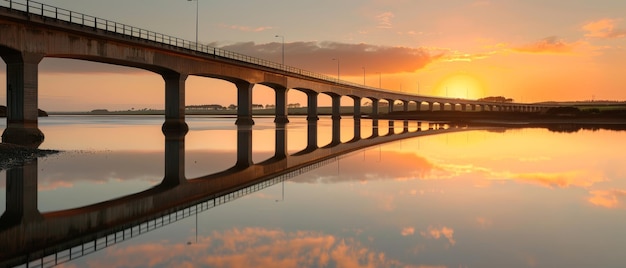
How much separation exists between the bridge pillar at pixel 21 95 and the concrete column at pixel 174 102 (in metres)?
21.7

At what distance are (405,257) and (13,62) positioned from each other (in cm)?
3803

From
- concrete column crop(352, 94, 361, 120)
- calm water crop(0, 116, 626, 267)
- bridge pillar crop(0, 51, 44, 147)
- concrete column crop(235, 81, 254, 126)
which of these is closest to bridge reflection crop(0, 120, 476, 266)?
calm water crop(0, 116, 626, 267)

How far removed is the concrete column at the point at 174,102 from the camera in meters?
58.8

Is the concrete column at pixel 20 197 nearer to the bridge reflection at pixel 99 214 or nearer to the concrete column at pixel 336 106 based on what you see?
the bridge reflection at pixel 99 214

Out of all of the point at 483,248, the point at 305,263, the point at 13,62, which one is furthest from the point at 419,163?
the point at 13,62

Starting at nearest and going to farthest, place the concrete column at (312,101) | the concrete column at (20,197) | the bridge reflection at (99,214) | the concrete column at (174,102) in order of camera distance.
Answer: the bridge reflection at (99,214)
the concrete column at (20,197)
the concrete column at (174,102)
the concrete column at (312,101)

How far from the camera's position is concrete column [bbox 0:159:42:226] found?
1084 cm

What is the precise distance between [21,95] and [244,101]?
4483 centimetres

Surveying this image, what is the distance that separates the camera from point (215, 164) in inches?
923

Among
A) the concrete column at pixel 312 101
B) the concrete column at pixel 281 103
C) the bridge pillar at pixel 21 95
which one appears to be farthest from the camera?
the concrete column at pixel 312 101

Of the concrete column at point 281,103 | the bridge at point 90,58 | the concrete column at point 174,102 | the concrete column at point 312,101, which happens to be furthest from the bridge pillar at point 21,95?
the concrete column at point 312,101

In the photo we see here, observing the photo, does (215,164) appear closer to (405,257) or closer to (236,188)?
(236,188)

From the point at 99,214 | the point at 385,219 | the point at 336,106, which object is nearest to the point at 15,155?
the point at 99,214

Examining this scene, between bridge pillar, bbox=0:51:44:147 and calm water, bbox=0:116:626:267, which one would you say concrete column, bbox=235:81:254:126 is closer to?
bridge pillar, bbox=0:51:44:147
